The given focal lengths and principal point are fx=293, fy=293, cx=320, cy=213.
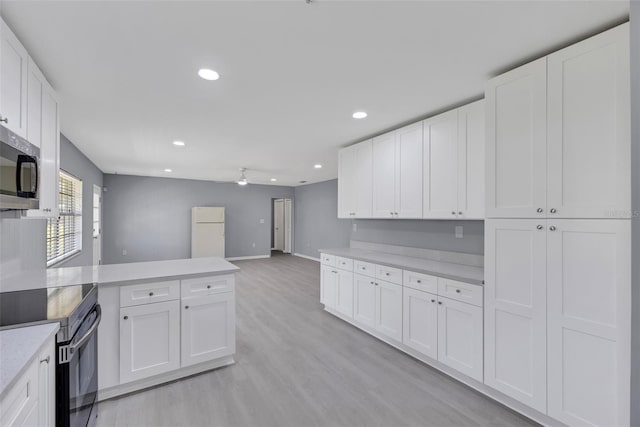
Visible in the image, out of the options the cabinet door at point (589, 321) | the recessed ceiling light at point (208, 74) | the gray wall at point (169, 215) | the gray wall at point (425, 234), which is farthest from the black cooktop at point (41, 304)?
the gray wall at point (169, 215)

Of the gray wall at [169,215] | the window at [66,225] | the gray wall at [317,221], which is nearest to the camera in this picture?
the window at [66,225]

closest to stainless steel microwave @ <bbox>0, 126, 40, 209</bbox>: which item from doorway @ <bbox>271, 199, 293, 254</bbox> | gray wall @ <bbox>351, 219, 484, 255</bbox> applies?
gray wall @ <bbox>351, 219, 484, 255</bbox>

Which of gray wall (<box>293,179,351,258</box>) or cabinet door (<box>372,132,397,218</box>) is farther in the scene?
gray wall (<box>293,179,351,258</box>)

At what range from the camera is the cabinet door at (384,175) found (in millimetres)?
3389

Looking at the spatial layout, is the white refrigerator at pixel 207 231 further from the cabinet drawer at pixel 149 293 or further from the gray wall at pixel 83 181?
the cabinet drawer at pixel 149 293

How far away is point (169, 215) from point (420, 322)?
7197 millimetres

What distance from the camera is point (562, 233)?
1821mm

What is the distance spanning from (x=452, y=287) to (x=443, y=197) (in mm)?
853

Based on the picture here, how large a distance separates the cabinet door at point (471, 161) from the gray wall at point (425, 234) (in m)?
0.41

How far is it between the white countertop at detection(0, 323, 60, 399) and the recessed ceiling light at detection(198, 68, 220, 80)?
1.75 m

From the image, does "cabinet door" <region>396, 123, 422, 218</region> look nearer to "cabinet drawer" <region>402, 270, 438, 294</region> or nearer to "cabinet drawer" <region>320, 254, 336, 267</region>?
"cabinet drawer" <region>402, 270, 438, 294</region>

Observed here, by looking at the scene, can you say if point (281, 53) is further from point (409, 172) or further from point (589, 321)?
point (589, 321)

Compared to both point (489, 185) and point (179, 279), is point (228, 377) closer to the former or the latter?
point (179, 279)

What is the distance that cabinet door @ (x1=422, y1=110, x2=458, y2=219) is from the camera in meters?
2.72
